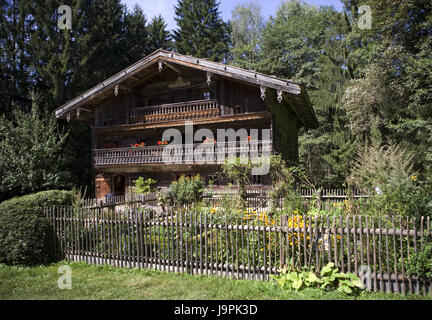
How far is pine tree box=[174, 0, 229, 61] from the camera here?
35156 mm

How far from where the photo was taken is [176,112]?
19719 millimetres

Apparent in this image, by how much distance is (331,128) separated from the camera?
88.8 ft

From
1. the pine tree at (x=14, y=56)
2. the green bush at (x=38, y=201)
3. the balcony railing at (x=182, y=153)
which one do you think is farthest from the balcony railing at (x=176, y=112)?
the green bush at (x=38, y=201)

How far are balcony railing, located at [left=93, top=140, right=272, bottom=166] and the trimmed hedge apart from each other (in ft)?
34.3

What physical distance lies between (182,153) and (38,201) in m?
10.6

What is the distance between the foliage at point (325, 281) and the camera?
212 inches

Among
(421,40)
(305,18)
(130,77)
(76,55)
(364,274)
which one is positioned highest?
(305,18)

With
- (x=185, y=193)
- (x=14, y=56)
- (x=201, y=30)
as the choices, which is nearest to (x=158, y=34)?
(x=201, y=30)

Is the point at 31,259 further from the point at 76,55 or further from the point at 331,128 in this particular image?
the point at 331,128

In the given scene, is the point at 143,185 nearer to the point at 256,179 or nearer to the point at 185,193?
the point at 185,193

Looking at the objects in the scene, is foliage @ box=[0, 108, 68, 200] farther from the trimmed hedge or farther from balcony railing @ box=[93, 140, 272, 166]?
the trimmed hedge

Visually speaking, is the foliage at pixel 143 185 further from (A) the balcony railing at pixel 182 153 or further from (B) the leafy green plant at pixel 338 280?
(B) the leafy green plant at pixel 338 280
